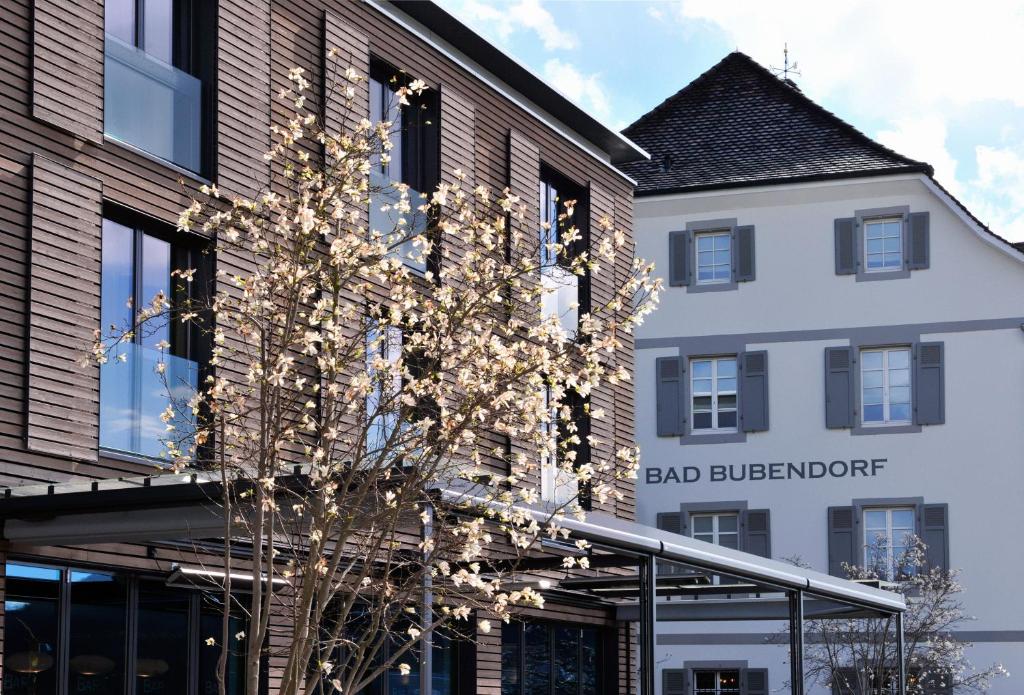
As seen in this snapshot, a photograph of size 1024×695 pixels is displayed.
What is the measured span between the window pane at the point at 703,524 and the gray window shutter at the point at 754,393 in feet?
6.27

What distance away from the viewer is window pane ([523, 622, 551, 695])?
21.8 m

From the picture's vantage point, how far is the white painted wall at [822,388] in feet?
101

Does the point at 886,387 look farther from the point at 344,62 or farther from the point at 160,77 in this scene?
the point at 160,77

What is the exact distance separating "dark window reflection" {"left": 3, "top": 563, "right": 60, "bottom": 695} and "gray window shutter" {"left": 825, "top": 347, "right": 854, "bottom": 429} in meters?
21.3

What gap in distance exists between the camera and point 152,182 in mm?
14539

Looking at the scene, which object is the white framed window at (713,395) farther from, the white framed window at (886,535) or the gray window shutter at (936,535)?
the gray window shutter at (936,535)

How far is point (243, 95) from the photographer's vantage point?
1570 cm

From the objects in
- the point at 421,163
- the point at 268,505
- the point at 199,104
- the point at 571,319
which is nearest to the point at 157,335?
the point at 199,104

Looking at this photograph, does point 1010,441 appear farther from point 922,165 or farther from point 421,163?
point 421,163

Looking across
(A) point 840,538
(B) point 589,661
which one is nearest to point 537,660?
(B) point 589,661

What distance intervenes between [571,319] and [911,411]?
1082cm

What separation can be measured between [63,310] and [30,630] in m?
2.53

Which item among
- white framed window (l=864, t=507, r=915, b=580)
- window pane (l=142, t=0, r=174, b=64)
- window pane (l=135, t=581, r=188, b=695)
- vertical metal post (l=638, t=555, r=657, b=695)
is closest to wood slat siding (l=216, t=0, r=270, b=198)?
window pane (l=142, t=0, r=174, b=64)

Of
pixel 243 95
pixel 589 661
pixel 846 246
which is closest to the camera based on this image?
pixel 243 95
